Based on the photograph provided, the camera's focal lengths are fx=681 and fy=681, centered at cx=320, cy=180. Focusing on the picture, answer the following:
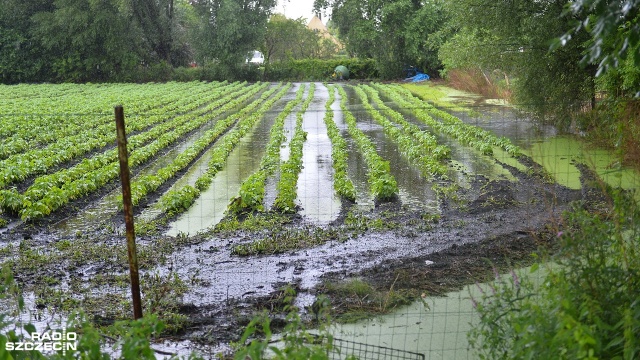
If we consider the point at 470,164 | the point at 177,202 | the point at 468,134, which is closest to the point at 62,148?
the point at 177,202

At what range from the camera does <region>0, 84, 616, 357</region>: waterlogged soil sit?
6.55 m

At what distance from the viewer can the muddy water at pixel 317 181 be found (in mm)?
11281

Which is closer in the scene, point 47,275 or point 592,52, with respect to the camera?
point 592,52

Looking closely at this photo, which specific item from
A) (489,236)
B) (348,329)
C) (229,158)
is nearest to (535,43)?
(229,158)

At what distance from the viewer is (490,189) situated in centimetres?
1234

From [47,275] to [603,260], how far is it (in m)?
6.10

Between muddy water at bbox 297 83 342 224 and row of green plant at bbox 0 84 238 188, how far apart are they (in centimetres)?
440

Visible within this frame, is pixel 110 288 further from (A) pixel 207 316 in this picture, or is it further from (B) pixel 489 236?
(B) pixel 489 236

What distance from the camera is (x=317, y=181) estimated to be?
14055 mm

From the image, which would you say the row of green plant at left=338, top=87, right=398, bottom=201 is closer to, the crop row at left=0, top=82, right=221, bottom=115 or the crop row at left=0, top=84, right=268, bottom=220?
the crop row at left=0, top=84, right=268, bottom=220

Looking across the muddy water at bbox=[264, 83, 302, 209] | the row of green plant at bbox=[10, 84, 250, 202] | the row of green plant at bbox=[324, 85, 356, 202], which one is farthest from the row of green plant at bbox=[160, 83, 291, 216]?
the row of green plant at bbox=[324, 85, 356, 202]

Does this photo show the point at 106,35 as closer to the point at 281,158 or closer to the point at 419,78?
the point at 419,78

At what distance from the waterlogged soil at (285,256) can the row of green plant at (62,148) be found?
3.86 m

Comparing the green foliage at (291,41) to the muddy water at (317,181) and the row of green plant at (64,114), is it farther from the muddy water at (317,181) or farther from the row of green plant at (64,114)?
the muddy water at (317,181)
